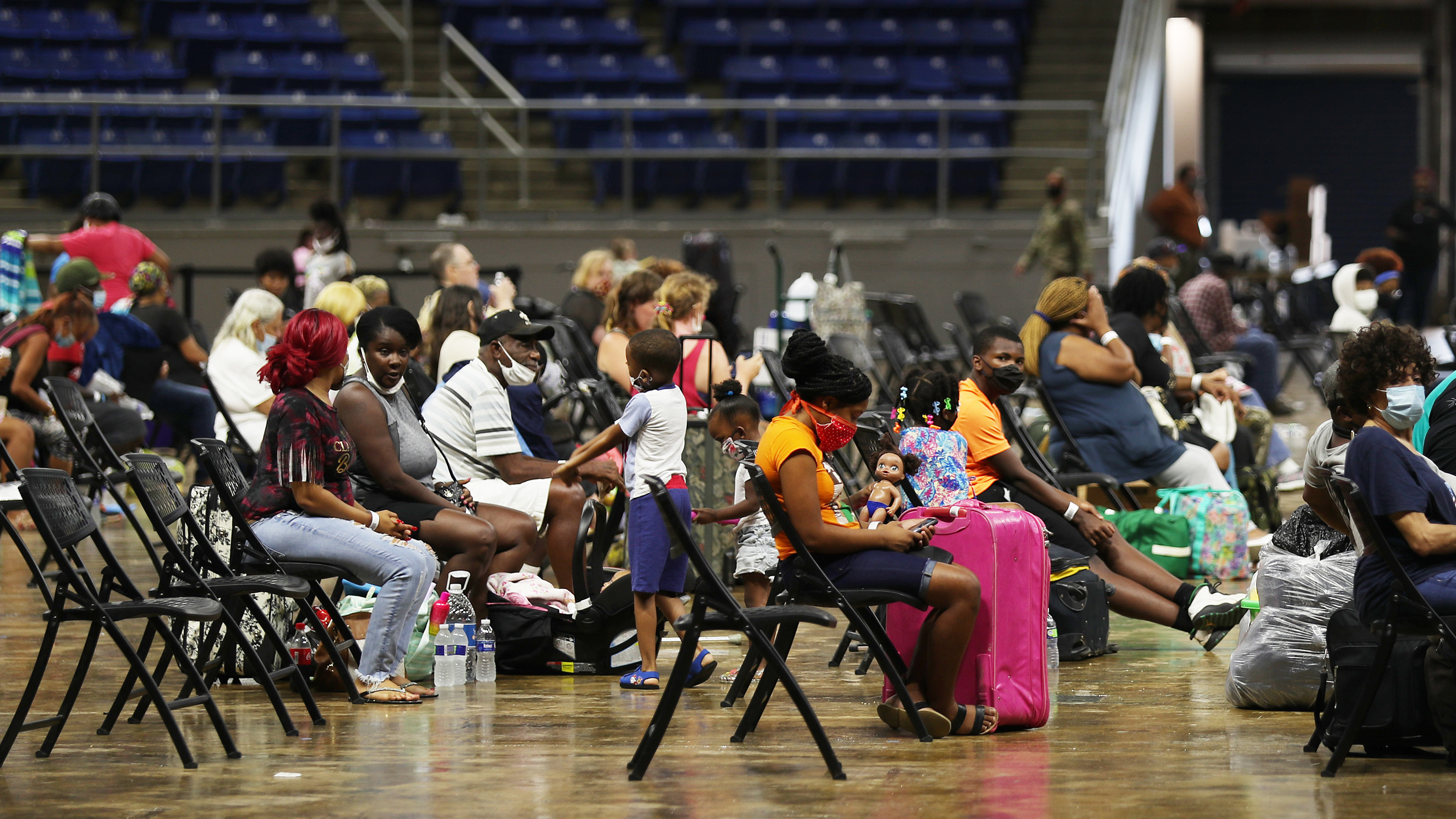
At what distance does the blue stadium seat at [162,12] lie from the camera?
1594 cm

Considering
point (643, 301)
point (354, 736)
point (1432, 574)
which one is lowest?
point (354, 736)

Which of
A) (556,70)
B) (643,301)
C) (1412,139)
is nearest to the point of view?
(643,301)

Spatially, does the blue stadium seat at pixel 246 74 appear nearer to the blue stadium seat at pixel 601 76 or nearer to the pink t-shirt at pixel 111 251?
the blue stadium seat at pixel 601 76

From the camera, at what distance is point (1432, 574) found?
4.05m

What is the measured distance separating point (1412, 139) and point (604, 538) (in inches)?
784

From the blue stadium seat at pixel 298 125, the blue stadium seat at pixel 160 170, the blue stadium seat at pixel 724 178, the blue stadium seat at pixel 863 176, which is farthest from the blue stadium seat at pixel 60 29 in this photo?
the blue stadium seat at pixel 863 176

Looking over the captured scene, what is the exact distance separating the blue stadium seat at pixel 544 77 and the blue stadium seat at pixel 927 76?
3170mm

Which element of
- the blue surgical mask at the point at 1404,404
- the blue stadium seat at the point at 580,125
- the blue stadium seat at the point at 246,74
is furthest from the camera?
the blue stadium seat at the point at 246,74

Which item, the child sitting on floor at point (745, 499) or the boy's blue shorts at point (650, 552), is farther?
the child sitting on floor at point (745, 499)

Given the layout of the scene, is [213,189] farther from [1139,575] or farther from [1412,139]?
[1412,139]

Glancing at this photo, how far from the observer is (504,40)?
16.4 m

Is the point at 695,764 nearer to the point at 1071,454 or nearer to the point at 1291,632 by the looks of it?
the point at 1291,632

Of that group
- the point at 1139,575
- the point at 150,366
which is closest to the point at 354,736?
the point at 1139,575

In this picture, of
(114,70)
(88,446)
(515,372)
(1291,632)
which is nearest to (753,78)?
(114,70)
